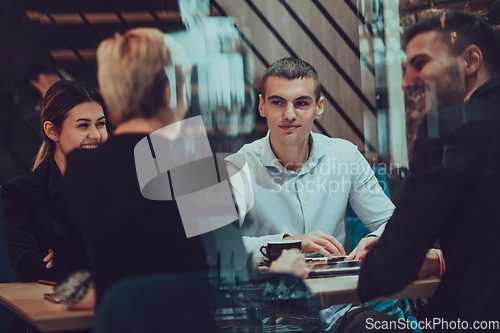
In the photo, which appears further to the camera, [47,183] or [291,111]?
[291,111]

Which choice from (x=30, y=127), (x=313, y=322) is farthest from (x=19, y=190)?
(x=313, y=322)

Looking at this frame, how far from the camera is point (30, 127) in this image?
2379 mm

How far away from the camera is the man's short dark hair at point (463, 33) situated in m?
1.14

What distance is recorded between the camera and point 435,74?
1164 millimetres

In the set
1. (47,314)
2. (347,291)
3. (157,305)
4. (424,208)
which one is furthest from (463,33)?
(47,314)

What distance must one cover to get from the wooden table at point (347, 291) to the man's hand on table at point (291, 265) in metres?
0.04

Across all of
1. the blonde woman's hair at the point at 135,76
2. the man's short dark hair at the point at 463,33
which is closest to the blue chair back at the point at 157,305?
the blonde woman's hair at the point at 135,76

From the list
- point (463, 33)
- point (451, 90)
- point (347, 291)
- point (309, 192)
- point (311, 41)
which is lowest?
point (347, 291)

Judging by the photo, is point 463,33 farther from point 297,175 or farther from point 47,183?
point 47,183

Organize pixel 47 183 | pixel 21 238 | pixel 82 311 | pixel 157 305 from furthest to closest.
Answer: pixel 47 183, pixel 21 238, pixel 82 311, pixel 157 305

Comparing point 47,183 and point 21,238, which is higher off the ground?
point 47,183

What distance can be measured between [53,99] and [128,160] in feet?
3.73

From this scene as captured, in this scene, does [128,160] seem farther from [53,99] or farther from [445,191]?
[53,99]

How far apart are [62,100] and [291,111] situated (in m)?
1.02
